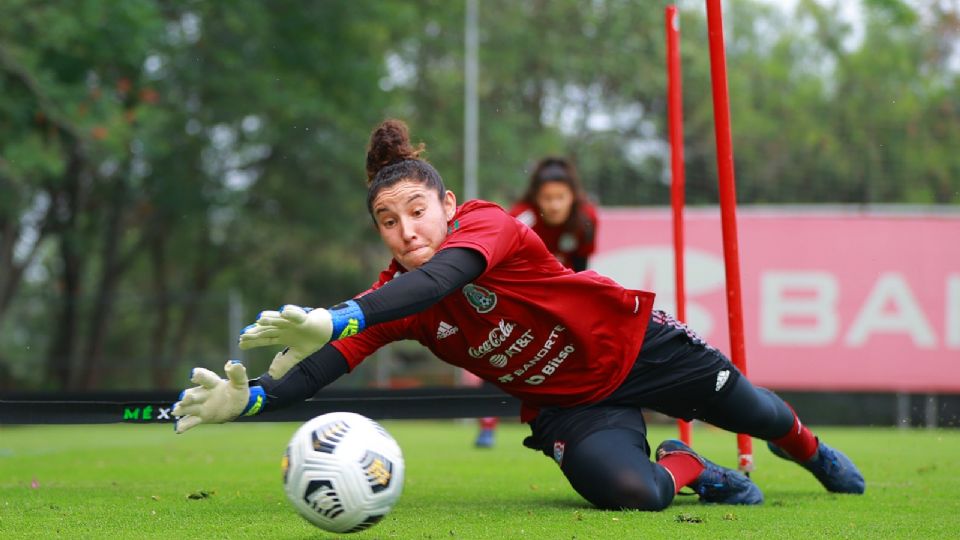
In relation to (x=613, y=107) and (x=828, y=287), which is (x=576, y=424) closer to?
(x=828, y=287)

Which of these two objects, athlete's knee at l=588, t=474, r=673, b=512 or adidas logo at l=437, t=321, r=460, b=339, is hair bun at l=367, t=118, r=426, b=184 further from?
athlete's knee at l=588, t=474, r=673, b=512

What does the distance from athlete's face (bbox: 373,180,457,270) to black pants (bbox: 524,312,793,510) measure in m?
1.10

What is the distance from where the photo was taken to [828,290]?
1559cm

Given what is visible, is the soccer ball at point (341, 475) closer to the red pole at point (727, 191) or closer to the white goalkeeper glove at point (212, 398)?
the white goalkeeper glove at point (212, 398)

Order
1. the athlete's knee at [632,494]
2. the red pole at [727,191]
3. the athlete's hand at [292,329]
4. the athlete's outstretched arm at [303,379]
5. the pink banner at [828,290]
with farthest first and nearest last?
the pink banner at [828,290] → the red pole at [727,191] → the athlete's knee at [632,494] → the athlete's outstretched arm at [303,379] → the athlete's hand at [292,329]

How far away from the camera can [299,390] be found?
4730 millimetres

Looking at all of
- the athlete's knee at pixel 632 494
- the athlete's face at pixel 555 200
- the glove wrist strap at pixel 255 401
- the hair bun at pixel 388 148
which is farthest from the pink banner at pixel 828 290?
the glove wrist strap at pixel 255 401

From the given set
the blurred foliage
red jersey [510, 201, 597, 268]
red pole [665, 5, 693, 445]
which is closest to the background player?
red jersey [510, 201, 597, 268]

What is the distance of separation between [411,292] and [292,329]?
0.44 m

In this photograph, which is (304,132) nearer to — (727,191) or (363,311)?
(727,191)

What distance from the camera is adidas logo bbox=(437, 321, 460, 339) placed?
4824 millimetres

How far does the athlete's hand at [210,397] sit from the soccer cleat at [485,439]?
215 inches

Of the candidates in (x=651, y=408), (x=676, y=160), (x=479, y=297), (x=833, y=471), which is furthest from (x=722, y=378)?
(x=676, y=160)

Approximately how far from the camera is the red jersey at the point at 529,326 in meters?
4.69
